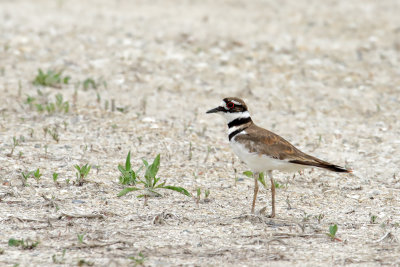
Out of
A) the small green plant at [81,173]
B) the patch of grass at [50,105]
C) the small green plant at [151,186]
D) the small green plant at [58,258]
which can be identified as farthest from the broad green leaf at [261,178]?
the patch of grass at [50,105]

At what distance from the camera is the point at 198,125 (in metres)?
8.70

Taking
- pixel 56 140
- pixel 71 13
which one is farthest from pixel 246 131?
pixel 71 13

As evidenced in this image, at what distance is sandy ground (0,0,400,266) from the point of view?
5160 millimetres

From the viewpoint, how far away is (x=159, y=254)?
4.84 meters

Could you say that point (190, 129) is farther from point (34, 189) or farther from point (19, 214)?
point (19, 214)

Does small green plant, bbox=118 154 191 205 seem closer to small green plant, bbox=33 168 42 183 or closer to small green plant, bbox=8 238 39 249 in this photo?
small green plant, bbox=33 168 42 183

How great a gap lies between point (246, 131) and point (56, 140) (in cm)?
254

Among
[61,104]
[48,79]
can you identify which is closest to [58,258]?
[61,104]

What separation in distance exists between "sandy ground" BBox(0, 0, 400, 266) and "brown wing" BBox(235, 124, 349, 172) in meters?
0.52

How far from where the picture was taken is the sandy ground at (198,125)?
5.16 meters

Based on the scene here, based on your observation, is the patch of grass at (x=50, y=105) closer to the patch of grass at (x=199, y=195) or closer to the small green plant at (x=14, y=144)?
the small green plant at (x=14, y=144)

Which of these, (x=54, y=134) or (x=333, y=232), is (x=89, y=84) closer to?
(x=54, y=134)

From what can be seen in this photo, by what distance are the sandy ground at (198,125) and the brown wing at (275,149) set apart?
0.52m

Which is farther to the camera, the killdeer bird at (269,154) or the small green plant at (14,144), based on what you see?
the small green plant at (14,144)
